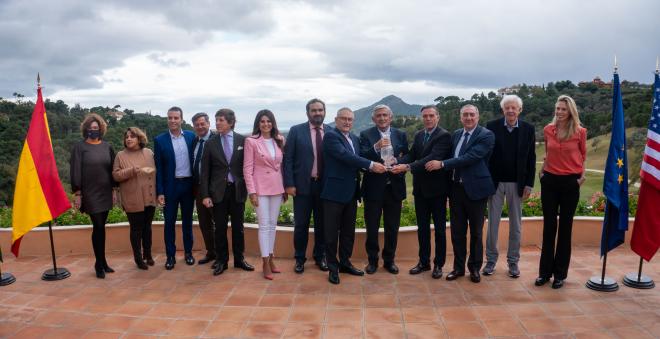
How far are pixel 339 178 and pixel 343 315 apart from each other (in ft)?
4.18

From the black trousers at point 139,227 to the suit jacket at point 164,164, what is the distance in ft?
0.86

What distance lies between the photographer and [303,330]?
3.36 meters

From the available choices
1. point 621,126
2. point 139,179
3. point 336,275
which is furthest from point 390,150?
point 139,179

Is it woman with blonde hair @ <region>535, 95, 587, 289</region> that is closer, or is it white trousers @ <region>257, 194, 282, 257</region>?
woman with blonde hair @ <region>535, 95, 587, 289</region>

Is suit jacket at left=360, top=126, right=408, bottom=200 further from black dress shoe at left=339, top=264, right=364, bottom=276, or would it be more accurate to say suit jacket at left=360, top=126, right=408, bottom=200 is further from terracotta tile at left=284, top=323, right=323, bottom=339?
terracotta tile at left=284, top=323, right=323, bottom=339

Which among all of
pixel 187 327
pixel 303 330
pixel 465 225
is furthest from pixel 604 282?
pixel 187 327

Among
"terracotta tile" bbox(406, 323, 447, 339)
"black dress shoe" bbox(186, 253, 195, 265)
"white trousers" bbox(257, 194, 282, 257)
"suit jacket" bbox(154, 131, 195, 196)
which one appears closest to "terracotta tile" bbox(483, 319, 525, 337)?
"terracotta tile" bbox(406, 323, 447, 339)

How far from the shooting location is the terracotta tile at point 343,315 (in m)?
3.53

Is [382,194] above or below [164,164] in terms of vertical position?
below

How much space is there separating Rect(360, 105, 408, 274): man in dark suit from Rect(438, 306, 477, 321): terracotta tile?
940 mm

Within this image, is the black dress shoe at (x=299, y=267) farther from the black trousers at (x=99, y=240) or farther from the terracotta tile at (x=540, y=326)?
the terracotta tile at (x=540, y=326)

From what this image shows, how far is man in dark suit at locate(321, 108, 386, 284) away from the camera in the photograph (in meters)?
4.24

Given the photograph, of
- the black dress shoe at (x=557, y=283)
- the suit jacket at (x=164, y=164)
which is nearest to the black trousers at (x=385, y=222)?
the black dress shoe at (x=557, y=283)

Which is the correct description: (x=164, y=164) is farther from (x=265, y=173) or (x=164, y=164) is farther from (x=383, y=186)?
(x=383, y=186)
